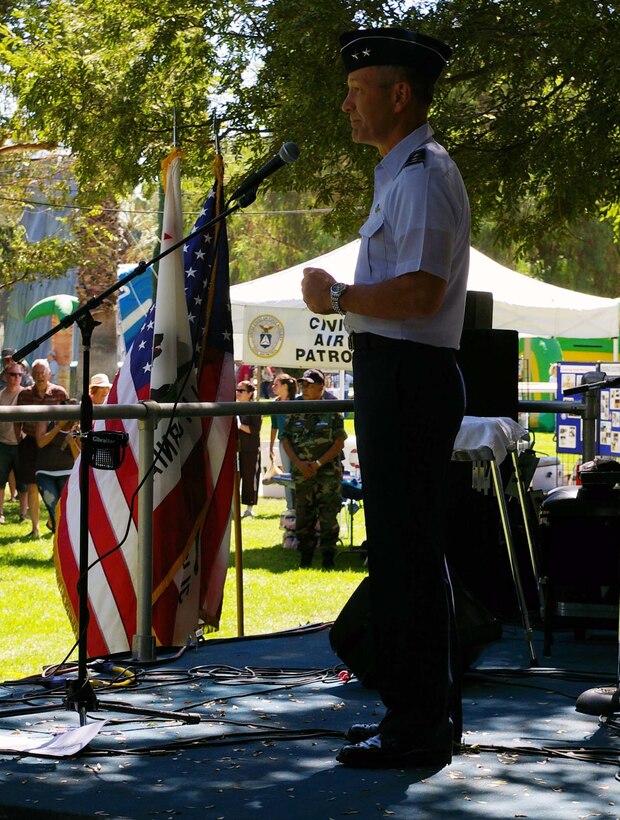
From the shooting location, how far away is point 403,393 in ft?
12.9

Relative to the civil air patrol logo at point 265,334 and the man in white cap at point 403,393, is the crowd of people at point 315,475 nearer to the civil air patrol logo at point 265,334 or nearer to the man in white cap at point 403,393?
the civil air patrol logo at point 265,334

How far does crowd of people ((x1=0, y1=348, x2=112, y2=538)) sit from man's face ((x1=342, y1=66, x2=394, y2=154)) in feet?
37.3

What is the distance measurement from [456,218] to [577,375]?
1758 cm

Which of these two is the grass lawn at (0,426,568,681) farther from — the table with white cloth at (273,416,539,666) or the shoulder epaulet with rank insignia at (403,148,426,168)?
the shoulder epaulet with rank insignia at (403,148,426,168)

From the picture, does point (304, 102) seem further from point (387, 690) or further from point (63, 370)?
point (63, 370)

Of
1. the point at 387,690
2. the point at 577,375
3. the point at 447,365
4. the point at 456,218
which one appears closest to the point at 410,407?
the point at 447,365

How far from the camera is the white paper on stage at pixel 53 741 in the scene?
4.19 meters

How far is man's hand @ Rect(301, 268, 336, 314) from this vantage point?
156 inches

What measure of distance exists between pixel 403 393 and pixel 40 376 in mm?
13185

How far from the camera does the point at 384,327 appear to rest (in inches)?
155

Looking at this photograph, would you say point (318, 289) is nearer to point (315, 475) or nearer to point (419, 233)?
point (419, 233)

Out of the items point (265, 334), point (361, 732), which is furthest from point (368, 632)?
point (265, 334)

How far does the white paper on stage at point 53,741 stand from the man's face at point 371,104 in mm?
2105

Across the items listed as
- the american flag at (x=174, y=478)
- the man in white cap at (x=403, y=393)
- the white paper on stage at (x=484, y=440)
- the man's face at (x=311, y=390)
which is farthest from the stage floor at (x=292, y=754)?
the man's face at (x=311, y=390)
